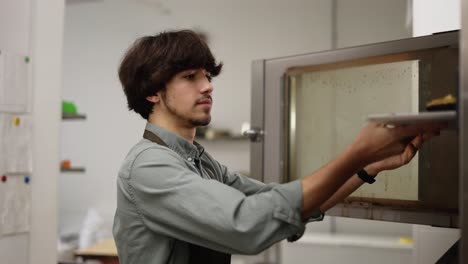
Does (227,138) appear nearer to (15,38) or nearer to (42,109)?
(42,109)

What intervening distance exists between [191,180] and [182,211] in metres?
0.06

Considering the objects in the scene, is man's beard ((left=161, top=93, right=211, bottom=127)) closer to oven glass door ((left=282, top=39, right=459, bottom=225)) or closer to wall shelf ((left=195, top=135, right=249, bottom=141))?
oven glass door ((left=282, top=39, right=459, bottom=225))

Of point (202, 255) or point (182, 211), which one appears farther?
point (202, 255)

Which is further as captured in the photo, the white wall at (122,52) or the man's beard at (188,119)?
the white wall at (122,52)

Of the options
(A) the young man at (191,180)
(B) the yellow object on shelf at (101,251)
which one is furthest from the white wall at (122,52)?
(A) the young man at (191,180)

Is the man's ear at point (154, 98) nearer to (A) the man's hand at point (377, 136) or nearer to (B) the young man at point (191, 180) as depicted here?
(B) the young man at point (191, 180)

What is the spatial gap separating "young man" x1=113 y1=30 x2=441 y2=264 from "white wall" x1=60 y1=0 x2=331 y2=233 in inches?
81.1

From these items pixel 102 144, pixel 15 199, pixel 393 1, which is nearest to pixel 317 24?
pixel 393 1

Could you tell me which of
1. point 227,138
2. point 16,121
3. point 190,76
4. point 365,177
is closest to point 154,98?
point 190,76

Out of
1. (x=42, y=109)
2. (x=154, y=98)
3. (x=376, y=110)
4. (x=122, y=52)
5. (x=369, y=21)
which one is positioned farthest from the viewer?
(x=122, y=52)

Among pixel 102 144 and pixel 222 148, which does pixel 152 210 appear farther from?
pixel 102 144

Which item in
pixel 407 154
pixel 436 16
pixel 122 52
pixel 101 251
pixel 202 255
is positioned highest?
pixel 122 52

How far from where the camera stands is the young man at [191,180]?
81cm

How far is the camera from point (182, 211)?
2.86 feet
